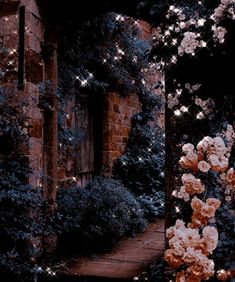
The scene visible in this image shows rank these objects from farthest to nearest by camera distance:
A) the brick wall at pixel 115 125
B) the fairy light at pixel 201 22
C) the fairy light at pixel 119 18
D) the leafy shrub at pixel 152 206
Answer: the brick wall at pixel 115 125 < the leafy shrub at pixel 152 206 < the fairy light at pixel 119 18 < the fairy light at pixel 201 22

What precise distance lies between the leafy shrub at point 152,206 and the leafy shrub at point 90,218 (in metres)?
1.61

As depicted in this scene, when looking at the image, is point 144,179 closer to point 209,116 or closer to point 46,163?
point 46,163

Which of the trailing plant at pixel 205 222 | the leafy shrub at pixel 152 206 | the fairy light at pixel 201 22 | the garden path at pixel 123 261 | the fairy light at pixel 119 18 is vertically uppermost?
the fairy light at pixel 119 18

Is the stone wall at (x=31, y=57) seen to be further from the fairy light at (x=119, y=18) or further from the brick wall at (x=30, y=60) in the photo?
the fairy light at (x=119, y=18)

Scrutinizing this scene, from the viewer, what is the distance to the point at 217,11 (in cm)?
360

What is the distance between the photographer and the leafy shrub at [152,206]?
7.73 m

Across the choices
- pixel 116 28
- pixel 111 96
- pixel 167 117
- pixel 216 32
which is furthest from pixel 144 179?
pixel 216 32

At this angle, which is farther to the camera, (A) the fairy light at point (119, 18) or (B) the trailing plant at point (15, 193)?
(A) the fairy light at point (119, 18)

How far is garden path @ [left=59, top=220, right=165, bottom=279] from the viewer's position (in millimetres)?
4461

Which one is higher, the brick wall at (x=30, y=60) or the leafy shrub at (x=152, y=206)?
the brick wall at (x=30, y=60)

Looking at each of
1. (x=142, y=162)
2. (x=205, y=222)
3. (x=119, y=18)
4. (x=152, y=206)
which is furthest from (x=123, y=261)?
(x=119, y=18)

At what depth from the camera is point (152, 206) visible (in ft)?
25.6

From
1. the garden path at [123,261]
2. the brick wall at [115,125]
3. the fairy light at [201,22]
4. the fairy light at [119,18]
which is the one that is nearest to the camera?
the fairy light at [201,22]

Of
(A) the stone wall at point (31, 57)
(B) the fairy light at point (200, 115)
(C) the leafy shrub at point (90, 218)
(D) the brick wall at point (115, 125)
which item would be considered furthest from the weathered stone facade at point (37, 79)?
(B) the fairy light at point (200, 115)
